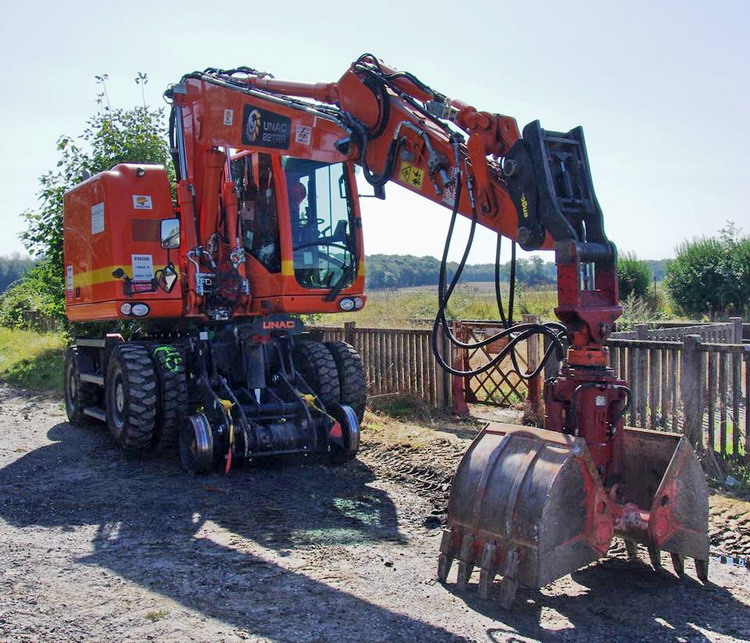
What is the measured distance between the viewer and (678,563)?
5.02 m

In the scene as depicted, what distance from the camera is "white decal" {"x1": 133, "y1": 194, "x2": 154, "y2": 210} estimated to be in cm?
886

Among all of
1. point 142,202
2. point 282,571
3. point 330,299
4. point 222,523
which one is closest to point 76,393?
point 142,202

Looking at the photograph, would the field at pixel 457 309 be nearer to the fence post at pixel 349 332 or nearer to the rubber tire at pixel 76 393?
the fence post at pixel 349 332

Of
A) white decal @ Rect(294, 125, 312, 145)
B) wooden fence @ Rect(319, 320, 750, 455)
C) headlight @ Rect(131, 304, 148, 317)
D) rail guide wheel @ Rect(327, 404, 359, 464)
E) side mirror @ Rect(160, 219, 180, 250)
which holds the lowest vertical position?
rail guide wheel @ Rect(327, 404, 359, 464)

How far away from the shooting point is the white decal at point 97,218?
899 centimetres

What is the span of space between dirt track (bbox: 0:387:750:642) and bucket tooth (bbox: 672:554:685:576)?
62 mm

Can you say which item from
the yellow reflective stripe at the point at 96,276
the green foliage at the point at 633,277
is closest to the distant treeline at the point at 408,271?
the green foliage at the point at 633,277

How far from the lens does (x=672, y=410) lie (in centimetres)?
801

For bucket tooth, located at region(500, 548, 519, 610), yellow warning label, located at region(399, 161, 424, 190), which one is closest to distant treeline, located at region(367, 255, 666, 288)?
yellow warning label, located at region(399, 161, 424, 190)

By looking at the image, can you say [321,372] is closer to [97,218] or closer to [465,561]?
[97,218]

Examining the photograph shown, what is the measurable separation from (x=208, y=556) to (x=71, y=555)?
3.19 feet

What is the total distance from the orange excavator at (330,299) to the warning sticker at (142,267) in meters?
0.02

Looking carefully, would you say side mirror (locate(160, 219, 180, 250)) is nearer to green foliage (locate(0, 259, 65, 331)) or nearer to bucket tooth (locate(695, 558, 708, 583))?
bucket tooth (locate(695, 558, 708, 583))

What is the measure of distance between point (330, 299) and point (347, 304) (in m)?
0.27
